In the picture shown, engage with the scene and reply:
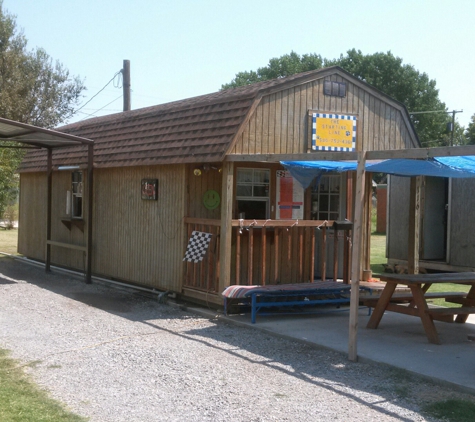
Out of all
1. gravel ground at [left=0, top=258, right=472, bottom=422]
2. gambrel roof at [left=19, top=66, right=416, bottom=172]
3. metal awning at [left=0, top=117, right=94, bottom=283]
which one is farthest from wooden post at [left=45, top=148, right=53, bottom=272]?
gravel ground at [left=0, top=258, right=472, bottom=422]

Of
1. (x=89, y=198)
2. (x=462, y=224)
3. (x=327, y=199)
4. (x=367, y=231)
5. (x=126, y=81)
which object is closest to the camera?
(x=327, y=199)

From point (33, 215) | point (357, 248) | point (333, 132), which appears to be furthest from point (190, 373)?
point (33, 215)

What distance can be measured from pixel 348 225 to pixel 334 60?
149 feet

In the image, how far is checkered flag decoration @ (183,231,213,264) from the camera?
9.74 meters

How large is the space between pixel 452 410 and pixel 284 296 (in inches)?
171

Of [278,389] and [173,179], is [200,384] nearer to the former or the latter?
[278,389]

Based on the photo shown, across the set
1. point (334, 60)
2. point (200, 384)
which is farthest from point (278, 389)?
point (334, 60)

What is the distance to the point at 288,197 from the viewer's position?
10.6 m

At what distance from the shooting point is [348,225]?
33.4 feet

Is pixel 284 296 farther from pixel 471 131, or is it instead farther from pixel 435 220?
pixel 471 131

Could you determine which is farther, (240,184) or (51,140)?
(51,140)

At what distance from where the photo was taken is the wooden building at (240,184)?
9719mm

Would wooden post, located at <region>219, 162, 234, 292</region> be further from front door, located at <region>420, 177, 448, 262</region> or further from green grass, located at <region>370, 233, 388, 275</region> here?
front door, located at <region>420, 177, 448, 262</region>

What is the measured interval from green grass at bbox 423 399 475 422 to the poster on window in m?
5.37
